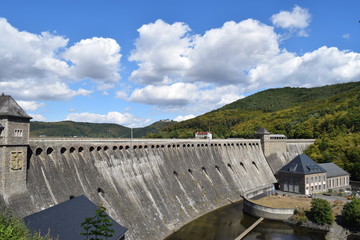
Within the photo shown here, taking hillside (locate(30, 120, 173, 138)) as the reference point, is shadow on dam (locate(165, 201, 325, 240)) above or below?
below

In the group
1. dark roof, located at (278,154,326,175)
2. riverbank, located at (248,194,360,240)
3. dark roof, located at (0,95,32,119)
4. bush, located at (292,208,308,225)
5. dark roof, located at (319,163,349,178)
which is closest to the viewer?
dark roof, located at (0,95,32,119)

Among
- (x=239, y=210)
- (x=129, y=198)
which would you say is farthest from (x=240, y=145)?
(x=129, y=198)

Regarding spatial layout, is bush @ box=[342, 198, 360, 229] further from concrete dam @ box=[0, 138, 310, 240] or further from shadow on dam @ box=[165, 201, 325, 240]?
concrete dam @ box=[0, 138, 310, 240]

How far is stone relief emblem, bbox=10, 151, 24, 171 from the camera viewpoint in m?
32.0

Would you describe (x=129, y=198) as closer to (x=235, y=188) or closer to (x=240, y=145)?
(x=235, y=188)

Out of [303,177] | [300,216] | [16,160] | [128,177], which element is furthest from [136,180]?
[303,177]

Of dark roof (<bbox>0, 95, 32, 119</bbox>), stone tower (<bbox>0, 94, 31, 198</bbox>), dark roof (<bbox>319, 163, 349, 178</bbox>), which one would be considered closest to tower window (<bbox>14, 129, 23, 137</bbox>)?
stone tower (<bbox>0, 94, 31, 198</bbox>)

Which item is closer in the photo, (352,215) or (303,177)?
(352,215)

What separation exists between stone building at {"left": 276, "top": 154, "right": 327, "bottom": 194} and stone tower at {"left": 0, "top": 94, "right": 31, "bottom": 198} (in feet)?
Answer: 196

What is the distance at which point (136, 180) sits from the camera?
1925 inches

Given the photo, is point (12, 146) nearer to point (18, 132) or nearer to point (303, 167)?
point (18, 132)

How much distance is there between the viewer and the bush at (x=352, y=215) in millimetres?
45638

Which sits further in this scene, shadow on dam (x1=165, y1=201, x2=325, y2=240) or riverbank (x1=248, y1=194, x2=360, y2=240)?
riverbank (x1=248, y1=194, x2=360, y2=240)

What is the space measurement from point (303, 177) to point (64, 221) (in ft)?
191
